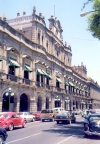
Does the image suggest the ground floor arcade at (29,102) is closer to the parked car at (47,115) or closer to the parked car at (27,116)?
the parked car at (27,116)

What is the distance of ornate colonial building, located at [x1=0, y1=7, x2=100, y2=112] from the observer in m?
26.7

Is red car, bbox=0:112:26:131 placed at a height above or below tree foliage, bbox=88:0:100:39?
below

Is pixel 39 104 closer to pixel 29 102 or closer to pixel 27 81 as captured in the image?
pixel 29 102

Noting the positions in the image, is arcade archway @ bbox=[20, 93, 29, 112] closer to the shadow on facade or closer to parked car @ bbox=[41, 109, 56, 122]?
the shadow on facade

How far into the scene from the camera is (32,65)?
33125 millimetres

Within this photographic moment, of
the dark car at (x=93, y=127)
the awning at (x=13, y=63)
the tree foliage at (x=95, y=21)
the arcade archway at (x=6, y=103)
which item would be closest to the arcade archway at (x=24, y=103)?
the arcade archway at (x=6, y=103)

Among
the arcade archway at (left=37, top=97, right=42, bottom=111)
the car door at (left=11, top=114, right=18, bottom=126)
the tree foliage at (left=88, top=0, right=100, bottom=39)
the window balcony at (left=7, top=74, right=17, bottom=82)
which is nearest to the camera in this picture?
the tree foliage at (left=88, top=0, right=100, bottom=39)

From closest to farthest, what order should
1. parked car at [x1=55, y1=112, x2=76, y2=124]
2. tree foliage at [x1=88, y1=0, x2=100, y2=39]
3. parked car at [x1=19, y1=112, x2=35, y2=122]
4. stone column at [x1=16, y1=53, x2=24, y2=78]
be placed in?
tree foliage at [x1=88, y1=0, x2=100, y2=39]
parked car at [x1=55, y1=112, x2=76, y2=124]
parked car at [x1=19, y1=112, x2=35, y2=122]
stone column at [x1=16, y1=53, x2=24, y2=78]

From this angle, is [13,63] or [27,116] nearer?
[27,116]

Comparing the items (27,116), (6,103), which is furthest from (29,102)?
(27,116)

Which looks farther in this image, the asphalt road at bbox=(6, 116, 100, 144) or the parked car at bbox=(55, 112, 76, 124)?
the parked car at bbox=(55, 112, 76, 124)

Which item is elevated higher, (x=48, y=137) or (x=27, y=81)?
(x=27, y=81)

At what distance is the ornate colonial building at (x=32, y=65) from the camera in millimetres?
26688

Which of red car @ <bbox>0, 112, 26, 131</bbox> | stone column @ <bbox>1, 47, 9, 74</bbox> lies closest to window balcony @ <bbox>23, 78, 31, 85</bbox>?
stone column @ <bbox>1, 47, 9, 74</bbox>
